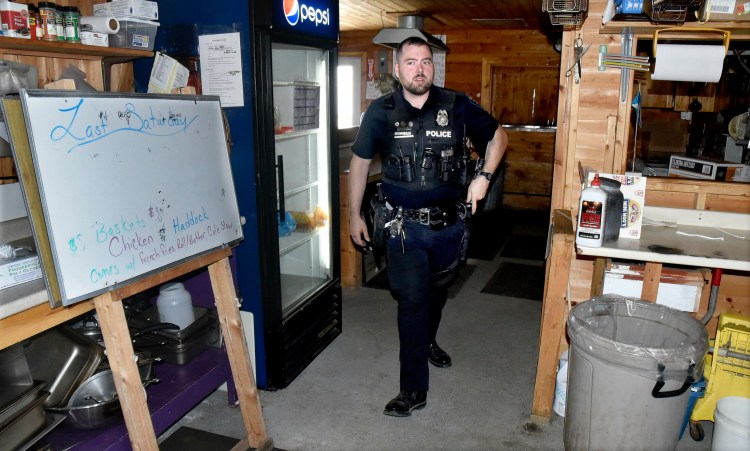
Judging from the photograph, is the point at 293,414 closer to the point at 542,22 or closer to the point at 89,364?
the point at 89,364

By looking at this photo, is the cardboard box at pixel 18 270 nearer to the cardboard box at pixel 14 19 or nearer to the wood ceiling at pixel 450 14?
the cardboard box at pixel 14 19

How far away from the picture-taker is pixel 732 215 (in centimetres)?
262

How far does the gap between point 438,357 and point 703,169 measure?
68.3 inches

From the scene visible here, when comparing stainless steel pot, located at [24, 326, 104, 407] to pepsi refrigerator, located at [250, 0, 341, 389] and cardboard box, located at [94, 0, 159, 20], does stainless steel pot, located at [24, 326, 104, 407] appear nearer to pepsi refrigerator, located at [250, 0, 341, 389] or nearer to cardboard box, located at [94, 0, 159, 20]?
pepsi refrigerator, located at [250, 0, 341, 389]

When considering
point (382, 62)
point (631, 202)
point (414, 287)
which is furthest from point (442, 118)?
point (382, 62)

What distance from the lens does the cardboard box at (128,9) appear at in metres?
2.48

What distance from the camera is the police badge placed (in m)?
2.62

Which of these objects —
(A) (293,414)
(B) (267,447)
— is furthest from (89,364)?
(A) (293,414)

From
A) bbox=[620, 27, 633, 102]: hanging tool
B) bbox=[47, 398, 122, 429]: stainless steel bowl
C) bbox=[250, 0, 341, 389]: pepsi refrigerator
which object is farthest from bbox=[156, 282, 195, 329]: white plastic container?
bbox=[620, 27, 633, 102]: hanging tool

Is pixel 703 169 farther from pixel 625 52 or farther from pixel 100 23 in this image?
pixel 100 23

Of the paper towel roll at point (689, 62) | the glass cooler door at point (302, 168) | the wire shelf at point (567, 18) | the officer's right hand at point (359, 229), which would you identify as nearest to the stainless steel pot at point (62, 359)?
the glass cooler door at point (302, 168)

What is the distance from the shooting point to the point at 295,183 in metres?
3.42

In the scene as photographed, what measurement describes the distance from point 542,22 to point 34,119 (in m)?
5.56

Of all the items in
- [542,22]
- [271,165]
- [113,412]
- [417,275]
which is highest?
[542,22]
